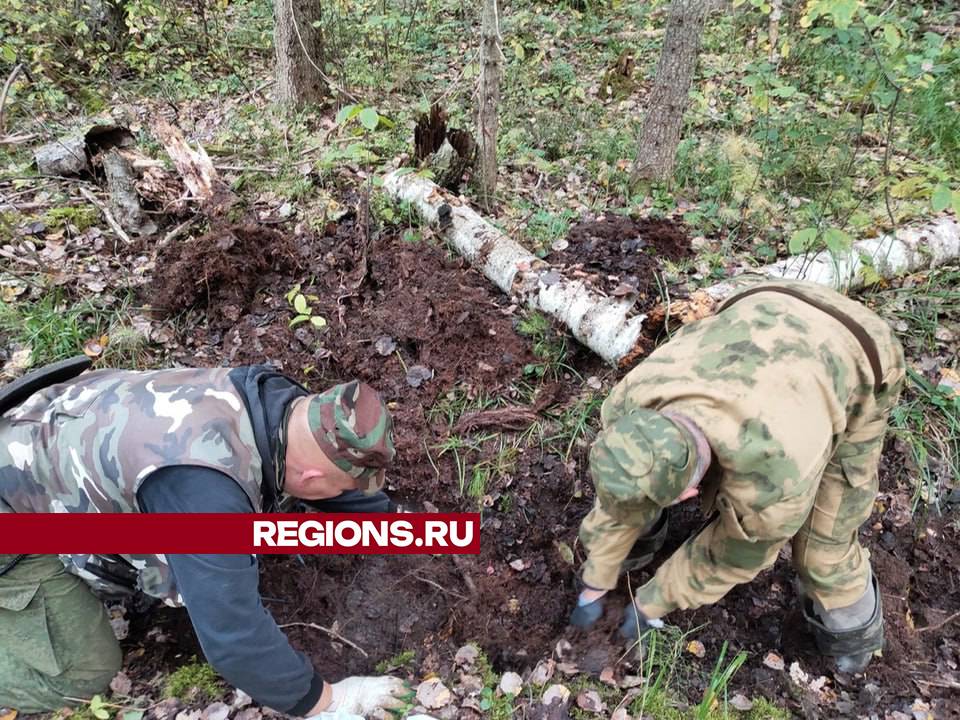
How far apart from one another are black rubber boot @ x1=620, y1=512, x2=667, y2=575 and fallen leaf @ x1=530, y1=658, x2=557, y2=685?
21.8 inches

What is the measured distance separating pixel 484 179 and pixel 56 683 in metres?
4.13

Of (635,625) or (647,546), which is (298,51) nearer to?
(647,546)

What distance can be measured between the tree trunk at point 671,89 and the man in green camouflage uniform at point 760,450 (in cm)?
303

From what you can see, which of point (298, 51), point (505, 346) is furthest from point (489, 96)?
point (298, 51)

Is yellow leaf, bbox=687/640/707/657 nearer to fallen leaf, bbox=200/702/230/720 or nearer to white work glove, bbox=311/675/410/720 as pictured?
white work glove, bbox=311/675/410/720

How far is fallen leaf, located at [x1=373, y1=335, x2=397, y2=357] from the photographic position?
3.74 metres

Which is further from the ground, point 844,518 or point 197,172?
point 197,172

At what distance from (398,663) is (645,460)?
63.5 inches

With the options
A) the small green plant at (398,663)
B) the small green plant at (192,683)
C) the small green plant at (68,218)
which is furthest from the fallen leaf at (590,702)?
the small green plant at (68,218)

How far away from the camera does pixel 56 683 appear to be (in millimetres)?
2473

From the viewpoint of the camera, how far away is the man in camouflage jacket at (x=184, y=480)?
194 cm

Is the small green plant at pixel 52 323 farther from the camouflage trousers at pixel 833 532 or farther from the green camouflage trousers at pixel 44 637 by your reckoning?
the camouflage trousers at pixel 833 532

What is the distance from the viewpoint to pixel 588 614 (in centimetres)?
274

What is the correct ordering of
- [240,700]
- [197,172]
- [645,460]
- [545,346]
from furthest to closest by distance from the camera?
[197,172]
[545,346]
[240,700]
[645,460]
